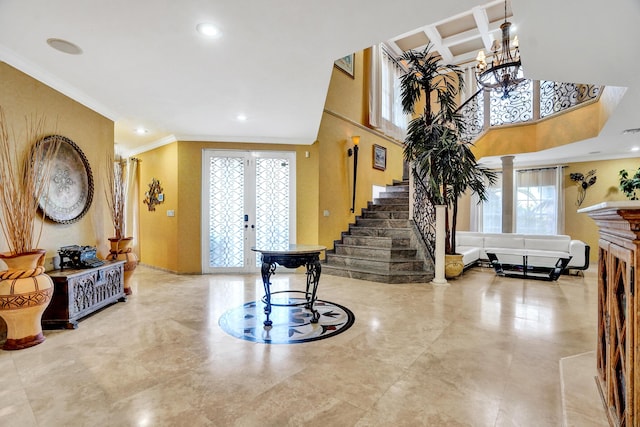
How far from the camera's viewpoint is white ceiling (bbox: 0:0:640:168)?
2.00m

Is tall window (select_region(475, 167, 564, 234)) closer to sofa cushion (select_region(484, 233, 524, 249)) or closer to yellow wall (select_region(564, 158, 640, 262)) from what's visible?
yellow wall (select_region(564, 158, 640, 262))

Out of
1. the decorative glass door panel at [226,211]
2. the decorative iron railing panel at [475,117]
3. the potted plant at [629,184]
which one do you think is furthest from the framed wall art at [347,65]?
the potted plant at [629,184]

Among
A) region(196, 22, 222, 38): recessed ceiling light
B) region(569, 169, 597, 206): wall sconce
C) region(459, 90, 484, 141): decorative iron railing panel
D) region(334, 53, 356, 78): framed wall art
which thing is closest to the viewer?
region(196, 22, 222, 38): recessed ceiling light

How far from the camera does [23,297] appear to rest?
7.89ft

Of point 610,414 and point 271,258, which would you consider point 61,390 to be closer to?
point 271,258

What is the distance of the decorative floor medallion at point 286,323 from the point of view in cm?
269

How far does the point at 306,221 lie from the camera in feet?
18.4

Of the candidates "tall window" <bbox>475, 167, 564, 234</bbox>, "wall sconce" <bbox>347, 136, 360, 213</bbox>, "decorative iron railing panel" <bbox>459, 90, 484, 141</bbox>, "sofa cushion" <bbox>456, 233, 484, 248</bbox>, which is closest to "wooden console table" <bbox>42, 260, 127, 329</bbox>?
"wall sconce" <bbox>347, 136, 360, 213</bbox>

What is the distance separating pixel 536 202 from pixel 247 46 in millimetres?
8693

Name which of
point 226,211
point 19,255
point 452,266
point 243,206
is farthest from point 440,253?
point 19,255

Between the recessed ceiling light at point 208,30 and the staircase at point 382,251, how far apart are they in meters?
3.93

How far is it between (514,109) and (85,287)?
8.57 m

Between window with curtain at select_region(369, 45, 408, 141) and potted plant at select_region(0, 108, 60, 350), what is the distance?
5925mm

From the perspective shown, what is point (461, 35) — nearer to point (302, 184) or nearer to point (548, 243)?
point (548, 243)
